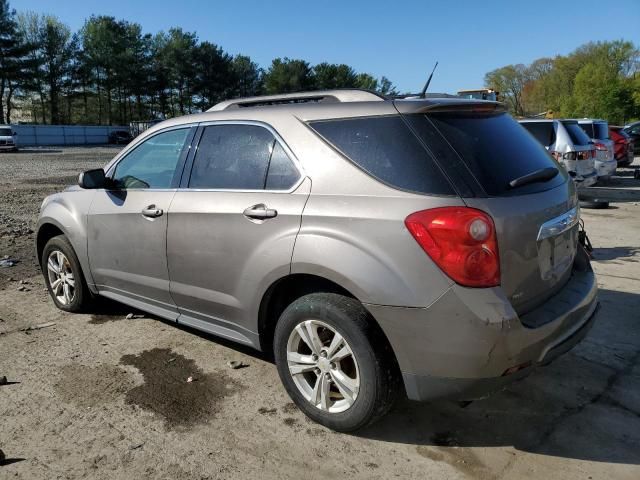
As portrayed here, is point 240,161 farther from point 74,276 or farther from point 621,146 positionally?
point 621,146

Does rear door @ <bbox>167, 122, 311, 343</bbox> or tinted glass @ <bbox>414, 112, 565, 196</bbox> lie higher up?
tinted glass @ <bbox>414, 112, 565, 196</bbox>

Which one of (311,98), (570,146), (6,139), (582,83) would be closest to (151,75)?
(6,139)

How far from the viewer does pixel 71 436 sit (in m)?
3.04

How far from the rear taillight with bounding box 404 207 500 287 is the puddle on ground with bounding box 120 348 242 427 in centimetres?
173

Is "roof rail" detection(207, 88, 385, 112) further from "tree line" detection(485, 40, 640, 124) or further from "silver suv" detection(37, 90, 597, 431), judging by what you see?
"tree line" detection(485, 40, 640, 124)

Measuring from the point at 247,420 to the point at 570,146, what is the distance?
11.5m

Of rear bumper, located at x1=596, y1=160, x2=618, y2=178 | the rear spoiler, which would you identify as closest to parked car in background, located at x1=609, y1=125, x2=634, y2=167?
rear bumper, located at x1=596, y1=160, x2=618, y2=178

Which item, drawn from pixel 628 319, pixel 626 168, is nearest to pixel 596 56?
pixel 626 168

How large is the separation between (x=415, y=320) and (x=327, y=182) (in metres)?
0.91

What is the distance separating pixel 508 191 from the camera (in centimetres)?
273

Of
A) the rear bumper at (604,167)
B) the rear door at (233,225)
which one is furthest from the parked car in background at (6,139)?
the rear door at (233,225)

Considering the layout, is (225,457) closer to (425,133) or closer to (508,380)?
(508,380)

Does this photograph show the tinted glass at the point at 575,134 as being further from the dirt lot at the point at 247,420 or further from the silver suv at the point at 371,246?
the silver suv at the point at 371,246

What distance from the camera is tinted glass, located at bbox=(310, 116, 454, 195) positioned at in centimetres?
267
